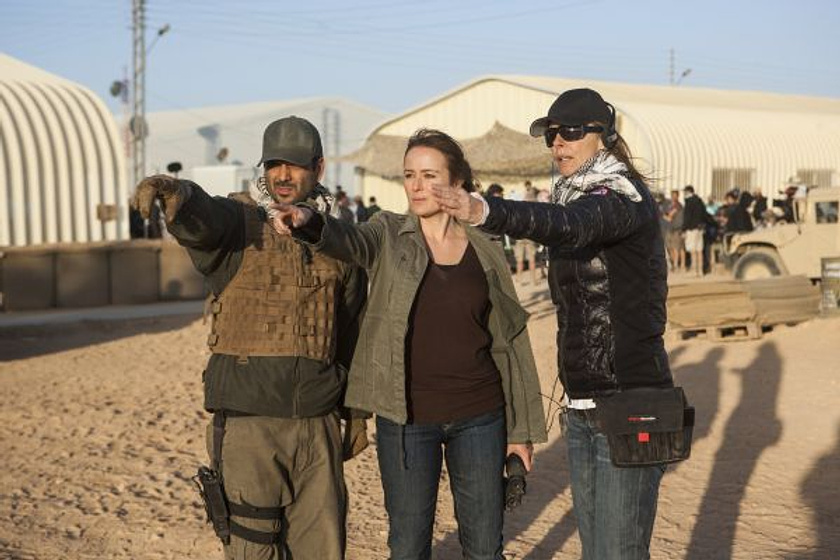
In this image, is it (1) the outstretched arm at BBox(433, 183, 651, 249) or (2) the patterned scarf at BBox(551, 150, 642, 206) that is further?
(2) the patterned scarf at BBox(551, 150, 642, 206)

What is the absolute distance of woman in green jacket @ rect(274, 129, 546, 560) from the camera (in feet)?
11.5

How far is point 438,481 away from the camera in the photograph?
3.59 metres

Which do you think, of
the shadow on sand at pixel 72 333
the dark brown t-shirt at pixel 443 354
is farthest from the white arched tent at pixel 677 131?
the dark brown t-shirt at pixel 443 354

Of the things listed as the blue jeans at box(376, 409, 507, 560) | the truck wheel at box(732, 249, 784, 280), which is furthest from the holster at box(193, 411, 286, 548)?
the truck wheel at box(732, 249, 784, 280)

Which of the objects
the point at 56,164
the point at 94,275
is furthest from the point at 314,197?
the point at 56,164

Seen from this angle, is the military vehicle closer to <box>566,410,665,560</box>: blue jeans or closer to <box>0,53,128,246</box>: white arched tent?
<box>0,53,128,246</box>: white arched tent


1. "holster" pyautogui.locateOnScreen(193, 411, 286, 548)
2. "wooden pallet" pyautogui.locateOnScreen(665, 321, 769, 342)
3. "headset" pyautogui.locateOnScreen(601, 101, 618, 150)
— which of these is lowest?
"wooden pallet" pyautogui.locateOnScreen(665, 321, 769, 342)

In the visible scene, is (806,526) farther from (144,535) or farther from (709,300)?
(709,300)

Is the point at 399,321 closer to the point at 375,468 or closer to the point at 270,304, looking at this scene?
the point at 270,304

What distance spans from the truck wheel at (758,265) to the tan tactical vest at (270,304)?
1448cm

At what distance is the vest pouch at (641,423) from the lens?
3.12 m

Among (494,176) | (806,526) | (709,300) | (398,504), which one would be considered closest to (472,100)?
(494,176)

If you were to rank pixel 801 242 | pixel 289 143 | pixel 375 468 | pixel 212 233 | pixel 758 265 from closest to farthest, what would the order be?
pixel 212 233, pixel 289 143, pixel 375 468, pixel 801 242, pixel 758 265

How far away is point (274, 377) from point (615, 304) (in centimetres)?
117
